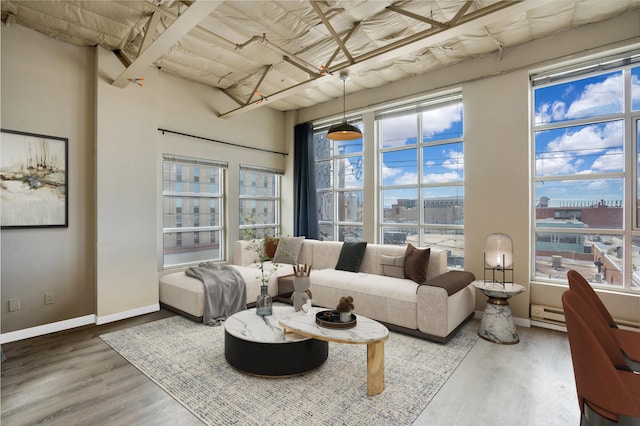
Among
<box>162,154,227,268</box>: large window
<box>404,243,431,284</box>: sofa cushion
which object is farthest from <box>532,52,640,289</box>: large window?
<box>162,154,227,268</box>: large window

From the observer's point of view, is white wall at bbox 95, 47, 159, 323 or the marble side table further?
white wall at bbox 95, 47, 159, 323

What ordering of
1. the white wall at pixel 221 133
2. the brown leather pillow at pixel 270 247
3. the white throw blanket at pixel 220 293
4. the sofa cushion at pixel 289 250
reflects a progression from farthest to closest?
the brown leather pillow at pixel 270 247
the sofa cushion at pixel 289 250
the white wall at pixel 221 133
the white throw blanket at pixel 220 293

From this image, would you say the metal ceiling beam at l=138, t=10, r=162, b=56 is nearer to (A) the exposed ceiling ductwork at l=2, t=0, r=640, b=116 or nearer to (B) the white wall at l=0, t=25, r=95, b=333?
(A) the exposed ceiling ductwork at l=2, t=0, r=640, b=116

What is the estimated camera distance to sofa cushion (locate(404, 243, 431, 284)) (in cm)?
386

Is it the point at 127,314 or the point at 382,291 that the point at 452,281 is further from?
the point at 127,314

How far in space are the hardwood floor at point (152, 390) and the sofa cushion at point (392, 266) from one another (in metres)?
1.21

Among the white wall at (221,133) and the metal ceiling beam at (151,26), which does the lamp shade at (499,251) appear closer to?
the white wall at (221,133)

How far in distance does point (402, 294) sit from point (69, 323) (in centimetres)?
369

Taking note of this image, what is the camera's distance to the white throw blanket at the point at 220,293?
148 inches

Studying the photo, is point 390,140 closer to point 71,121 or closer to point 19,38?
point 71,121

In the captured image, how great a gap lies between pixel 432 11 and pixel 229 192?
12.3 feet

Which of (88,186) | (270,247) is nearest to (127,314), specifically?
(88,186)

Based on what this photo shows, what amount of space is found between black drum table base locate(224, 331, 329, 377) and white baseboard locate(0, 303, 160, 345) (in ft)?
6.99

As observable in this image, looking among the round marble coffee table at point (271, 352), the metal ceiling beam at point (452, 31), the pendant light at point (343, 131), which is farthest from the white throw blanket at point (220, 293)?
the metal ceiling beam at point (452, 31)
